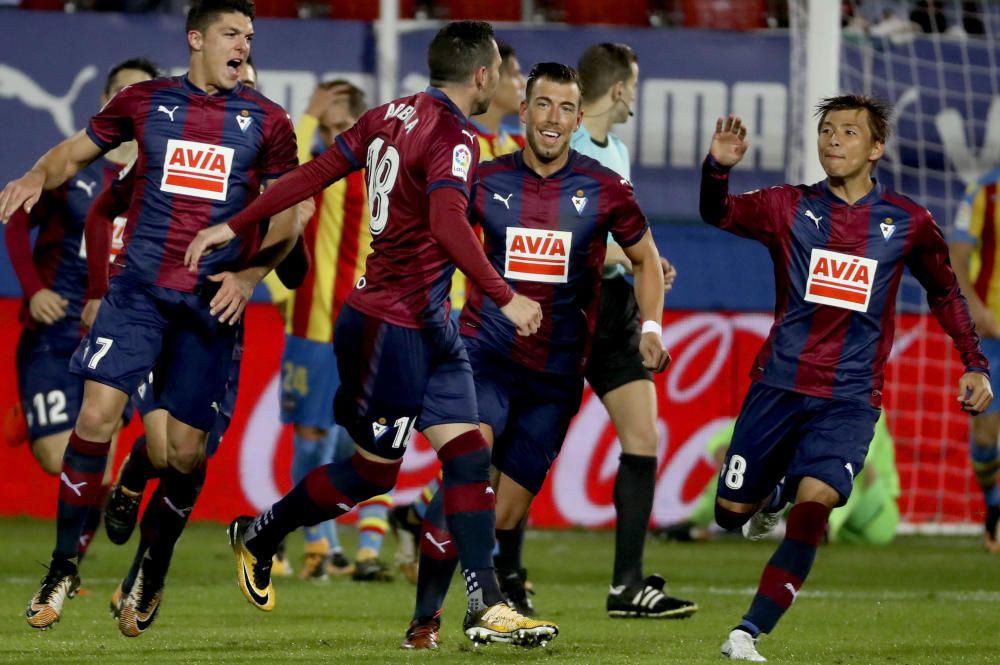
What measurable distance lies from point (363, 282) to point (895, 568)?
4514 mm

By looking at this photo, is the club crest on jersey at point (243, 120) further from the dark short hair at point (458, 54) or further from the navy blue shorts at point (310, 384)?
the navy blue shorts at point (310, 384)

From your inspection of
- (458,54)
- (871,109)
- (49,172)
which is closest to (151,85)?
(49,172)

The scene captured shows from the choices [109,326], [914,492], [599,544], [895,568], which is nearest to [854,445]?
[109,326]

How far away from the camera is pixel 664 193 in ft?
39.0

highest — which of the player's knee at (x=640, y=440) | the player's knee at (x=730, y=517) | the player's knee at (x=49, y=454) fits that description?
the player's knee at (x=640, y=440)

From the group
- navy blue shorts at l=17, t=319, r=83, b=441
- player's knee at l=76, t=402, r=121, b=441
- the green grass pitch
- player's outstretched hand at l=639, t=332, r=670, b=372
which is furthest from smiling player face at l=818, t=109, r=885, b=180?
navy blue shorts at l=17, t=319, r=83, b=441

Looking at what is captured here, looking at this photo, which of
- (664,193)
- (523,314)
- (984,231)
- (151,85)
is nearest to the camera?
(523,314)

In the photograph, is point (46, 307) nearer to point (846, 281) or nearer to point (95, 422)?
point (95, 422)

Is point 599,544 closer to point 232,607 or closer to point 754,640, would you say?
point 232,607

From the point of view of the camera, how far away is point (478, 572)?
5.35 m

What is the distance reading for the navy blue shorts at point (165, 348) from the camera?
5.80 metres

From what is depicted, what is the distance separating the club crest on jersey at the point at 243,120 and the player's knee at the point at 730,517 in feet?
6.66

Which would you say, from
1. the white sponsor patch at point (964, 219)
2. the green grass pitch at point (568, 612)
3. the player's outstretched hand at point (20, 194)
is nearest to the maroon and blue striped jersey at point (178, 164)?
the player's outstretched hand at point (20, 194)

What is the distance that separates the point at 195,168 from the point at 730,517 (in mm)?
2132
